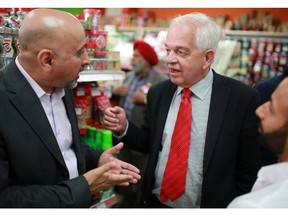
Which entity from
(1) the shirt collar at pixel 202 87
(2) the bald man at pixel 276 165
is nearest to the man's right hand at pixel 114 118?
(1) the shirt collar at pixel 202 87

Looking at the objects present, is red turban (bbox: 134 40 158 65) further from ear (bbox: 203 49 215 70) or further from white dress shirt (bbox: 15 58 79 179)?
white dress shirt (bbox: 15 58 79 179)

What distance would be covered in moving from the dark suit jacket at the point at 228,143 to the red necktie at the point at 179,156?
108 mm

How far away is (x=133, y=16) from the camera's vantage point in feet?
24.1

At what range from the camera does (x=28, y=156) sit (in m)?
1.49

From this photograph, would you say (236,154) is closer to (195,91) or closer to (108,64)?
(195,91)

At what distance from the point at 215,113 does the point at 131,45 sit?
408 centimetres

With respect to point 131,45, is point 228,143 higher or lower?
lower

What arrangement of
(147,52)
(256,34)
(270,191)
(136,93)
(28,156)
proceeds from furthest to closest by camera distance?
(256,34) → (147,52) → (136,93) → (28,156) → (270,191)

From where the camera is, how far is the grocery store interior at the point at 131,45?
2.48 m

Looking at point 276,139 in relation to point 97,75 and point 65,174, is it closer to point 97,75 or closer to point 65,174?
point 65,174

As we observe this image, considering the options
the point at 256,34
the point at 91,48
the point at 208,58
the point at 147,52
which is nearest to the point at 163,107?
the point at 208,58

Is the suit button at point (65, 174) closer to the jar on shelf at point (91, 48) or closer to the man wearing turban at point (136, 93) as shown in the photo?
the jar on shelf at point (91, 48)

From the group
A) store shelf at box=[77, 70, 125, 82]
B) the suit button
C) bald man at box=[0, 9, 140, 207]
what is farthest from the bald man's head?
store shelf at box=[77, 70, 125, 82]

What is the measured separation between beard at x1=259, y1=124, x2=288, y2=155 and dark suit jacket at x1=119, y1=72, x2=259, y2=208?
54 cm
